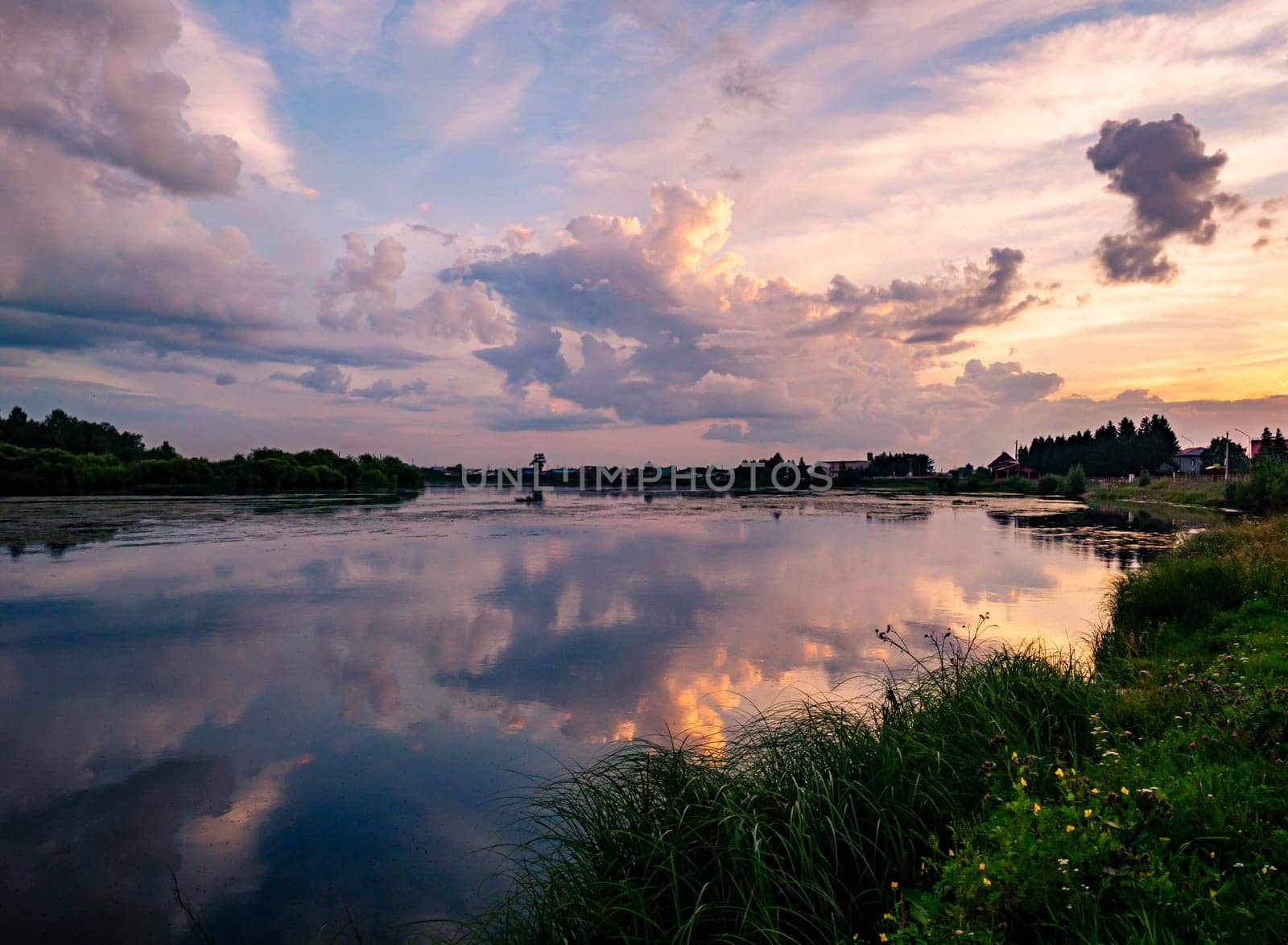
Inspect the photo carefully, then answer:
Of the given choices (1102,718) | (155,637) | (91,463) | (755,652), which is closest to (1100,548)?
(755,652)

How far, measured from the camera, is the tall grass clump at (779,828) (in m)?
4.12

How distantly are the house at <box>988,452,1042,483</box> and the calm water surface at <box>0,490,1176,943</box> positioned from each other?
9576 centimetres

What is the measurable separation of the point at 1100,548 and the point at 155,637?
95.3 feet

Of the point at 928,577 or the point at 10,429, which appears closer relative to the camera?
the point at 928,577

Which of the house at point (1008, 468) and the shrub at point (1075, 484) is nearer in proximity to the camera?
the shrub at point (1075, 484)

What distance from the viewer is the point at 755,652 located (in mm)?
12305

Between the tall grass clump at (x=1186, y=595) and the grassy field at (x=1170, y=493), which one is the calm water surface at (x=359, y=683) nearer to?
the tall grass clump at (x=1186, y=595)

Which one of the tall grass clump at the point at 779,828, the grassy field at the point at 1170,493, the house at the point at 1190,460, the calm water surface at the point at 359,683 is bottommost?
the calm water surface at the point at 359,683

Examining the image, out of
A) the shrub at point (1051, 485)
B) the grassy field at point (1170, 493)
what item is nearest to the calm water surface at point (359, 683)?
the grassy field at point (1170, 493)

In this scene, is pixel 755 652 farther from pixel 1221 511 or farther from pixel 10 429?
pixel 10 429

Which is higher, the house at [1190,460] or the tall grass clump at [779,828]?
the house at [1190,460]

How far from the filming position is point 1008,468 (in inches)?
4719

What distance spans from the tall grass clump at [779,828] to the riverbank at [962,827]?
0.06ft

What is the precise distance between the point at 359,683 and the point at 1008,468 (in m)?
127
